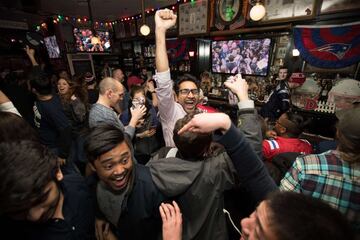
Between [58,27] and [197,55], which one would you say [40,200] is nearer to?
[197,55]

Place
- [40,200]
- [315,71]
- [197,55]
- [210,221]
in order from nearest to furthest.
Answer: [40,200]
[210,221]
[315,71]
[197,55]

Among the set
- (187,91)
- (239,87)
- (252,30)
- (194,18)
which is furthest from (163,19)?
(194,18)

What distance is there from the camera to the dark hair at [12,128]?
129 centimetres

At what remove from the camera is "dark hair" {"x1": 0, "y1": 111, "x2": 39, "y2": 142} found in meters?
1.29

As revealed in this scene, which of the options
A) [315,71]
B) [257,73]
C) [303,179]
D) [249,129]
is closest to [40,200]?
[249,129]

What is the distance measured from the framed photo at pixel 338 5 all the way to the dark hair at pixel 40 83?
4934 millimetres

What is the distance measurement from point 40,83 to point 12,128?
1378 millimetres

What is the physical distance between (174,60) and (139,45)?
245 cm

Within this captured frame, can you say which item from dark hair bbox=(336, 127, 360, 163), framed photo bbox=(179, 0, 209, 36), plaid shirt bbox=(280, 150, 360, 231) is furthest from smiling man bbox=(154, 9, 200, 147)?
framed photo bbox=(179, 0, 209, 36)

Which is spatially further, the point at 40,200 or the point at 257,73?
the point at 257,73

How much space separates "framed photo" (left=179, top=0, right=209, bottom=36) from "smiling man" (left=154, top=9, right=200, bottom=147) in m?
3.65

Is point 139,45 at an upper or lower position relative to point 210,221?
upper

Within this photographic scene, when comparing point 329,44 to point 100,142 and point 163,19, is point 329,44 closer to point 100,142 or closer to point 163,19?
point 163,19

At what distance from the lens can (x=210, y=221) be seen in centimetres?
129
